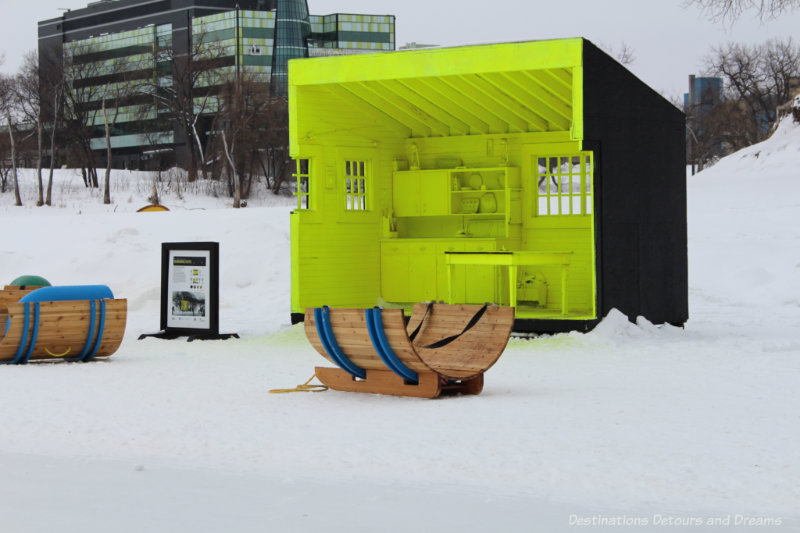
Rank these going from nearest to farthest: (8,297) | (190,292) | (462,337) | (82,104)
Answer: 1. (462,337)
2. (8,297)
3. (190,292)
4. (82,104)

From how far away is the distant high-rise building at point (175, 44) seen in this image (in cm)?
6756

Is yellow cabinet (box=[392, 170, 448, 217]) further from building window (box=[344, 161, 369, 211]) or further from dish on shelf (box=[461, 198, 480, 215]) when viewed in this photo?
building window (box=[344, 161, 369, 211])

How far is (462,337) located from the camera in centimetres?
1013

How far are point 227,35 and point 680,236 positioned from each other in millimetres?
59785

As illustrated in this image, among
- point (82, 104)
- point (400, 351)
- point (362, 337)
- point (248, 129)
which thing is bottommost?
point (400, 351)

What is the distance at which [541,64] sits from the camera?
13203 millimetres

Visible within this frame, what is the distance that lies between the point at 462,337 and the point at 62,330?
481 centimetres

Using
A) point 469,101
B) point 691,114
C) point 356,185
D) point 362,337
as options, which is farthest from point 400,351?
point 691,114

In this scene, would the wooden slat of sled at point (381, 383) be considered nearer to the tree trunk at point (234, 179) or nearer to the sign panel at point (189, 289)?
the sign panel at point (189, 289)

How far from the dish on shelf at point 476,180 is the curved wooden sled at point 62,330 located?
577 centimetres

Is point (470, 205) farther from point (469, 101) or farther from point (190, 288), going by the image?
point (190, 288)

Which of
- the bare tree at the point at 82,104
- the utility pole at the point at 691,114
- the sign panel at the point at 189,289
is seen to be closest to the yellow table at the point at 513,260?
the sign panel at the point at 189,289

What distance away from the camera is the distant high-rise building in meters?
67.6

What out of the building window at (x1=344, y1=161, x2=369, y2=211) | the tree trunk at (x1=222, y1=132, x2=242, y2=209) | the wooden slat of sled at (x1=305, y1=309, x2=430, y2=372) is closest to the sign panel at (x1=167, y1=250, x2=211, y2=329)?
the building window at (x1=344, y1=161, x2=369, y2=211)
